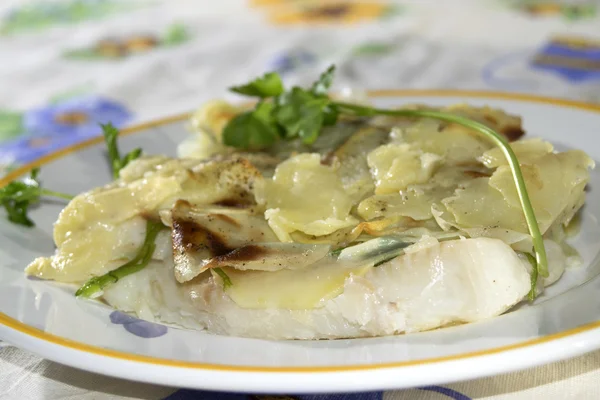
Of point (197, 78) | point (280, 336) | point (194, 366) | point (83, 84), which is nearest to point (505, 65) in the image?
point (197, 78)

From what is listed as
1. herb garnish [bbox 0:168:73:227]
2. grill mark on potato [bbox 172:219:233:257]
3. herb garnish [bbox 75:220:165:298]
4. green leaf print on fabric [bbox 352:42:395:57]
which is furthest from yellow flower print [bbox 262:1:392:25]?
grill mark on potato [bbox 172:219:233:257]

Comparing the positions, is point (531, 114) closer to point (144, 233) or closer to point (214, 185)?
point (214, 185)

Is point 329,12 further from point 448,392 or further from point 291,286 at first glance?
point 448,392

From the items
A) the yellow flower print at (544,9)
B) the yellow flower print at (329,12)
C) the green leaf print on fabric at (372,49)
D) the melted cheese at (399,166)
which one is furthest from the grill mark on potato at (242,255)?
the yellow flower print at (544,9)

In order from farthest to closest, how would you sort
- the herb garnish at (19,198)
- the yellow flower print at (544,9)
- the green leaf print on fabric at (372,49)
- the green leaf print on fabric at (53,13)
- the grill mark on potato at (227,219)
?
the green leaf print on fabric at (53,13) → the yellow flower print at (544,9) → the green leaf print on fabric at (372,49) → the herb garnish at (19,198) → the grill mark on potato at (227,219)

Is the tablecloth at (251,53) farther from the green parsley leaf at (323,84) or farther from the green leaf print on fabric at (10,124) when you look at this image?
the green parsley leaf at (323,84)

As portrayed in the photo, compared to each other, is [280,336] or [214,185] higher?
[214,185]

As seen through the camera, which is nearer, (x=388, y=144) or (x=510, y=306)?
(x=510, y=306)
